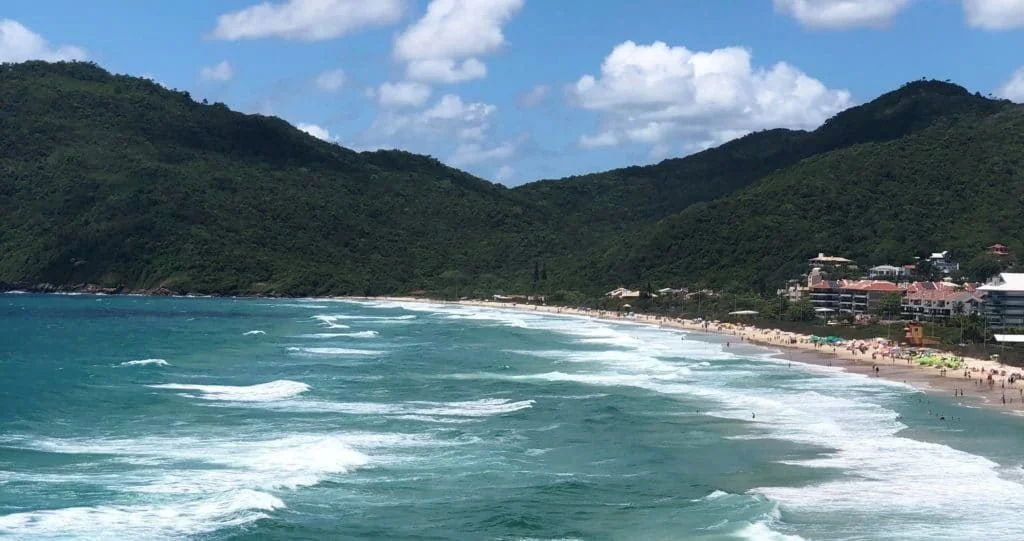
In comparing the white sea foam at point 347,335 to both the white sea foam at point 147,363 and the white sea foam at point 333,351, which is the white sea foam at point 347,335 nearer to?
the white sea foam at point 333,351

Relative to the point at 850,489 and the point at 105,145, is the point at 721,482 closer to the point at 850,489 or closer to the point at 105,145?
the point at 850,489

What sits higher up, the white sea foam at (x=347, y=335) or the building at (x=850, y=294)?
the building at (x=850, y=294)

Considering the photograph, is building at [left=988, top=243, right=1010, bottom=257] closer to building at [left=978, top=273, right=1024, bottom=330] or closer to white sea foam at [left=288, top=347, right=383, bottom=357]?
building at [left=978, top=273, right=1024, bottom=330]

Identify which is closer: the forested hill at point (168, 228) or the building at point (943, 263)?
the building at point (943, 263)

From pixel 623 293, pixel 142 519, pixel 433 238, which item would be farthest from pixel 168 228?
pixel 142 519

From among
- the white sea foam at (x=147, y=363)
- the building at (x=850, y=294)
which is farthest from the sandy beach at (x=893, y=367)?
the white sea foam at (x=147, y=363)

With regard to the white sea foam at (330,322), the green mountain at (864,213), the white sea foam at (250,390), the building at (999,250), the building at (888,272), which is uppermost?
the green mountain at (864,213)
